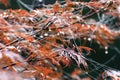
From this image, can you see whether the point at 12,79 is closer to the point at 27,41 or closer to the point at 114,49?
the point at 27,41

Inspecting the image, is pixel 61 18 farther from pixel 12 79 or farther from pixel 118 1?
pixel 12 79

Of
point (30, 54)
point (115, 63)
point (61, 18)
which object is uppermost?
point (61, 18)

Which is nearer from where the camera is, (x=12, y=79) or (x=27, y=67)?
(x=12, y=79)

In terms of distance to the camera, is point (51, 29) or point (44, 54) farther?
point (51, 29)

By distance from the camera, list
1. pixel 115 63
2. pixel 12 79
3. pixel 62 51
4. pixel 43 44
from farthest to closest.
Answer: pixel 115 63 < pixel 43 44 < pixel 62 51 < pixel 12 79

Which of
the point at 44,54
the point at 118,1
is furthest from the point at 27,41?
the point at 118,1

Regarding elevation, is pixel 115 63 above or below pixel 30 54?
below

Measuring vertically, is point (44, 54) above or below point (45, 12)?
below

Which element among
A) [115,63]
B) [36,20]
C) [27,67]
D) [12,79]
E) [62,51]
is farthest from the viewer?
[115,63]

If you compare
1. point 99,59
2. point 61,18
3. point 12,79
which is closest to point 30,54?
point 61,18
